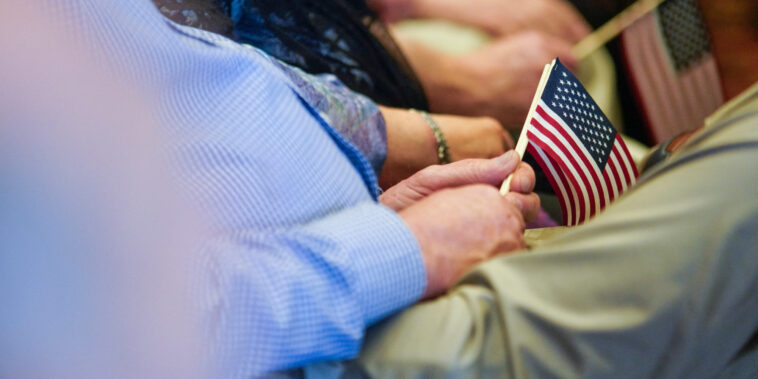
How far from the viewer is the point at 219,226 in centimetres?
37

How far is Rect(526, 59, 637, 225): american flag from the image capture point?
453 millimetres

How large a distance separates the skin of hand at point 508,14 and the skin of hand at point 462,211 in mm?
581

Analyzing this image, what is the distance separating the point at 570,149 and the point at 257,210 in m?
0.21

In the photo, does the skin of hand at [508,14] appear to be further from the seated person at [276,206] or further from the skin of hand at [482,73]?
the seated person at [276,206]

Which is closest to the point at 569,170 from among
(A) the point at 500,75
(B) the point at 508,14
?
(A) the point at 500,75

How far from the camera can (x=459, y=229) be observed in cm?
42

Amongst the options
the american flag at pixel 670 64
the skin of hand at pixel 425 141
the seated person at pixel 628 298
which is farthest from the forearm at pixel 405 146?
the american flag at pixel 670 64

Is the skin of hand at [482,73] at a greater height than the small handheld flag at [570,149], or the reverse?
the small handheld flag at [570,149]

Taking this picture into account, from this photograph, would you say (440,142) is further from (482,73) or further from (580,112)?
(482,73)

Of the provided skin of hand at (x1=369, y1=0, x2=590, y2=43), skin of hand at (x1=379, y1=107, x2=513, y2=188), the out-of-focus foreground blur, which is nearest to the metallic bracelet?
skin of hand at (x1=379, y1=107, x2=513, y2=188)

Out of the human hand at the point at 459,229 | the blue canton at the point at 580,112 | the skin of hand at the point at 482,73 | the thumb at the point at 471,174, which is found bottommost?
the skin of hand at the point at 482,73

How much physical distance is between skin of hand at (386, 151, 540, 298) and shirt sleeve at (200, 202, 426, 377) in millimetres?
13

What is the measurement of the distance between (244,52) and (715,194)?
11.8 inches

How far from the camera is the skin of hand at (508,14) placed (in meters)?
1.01
